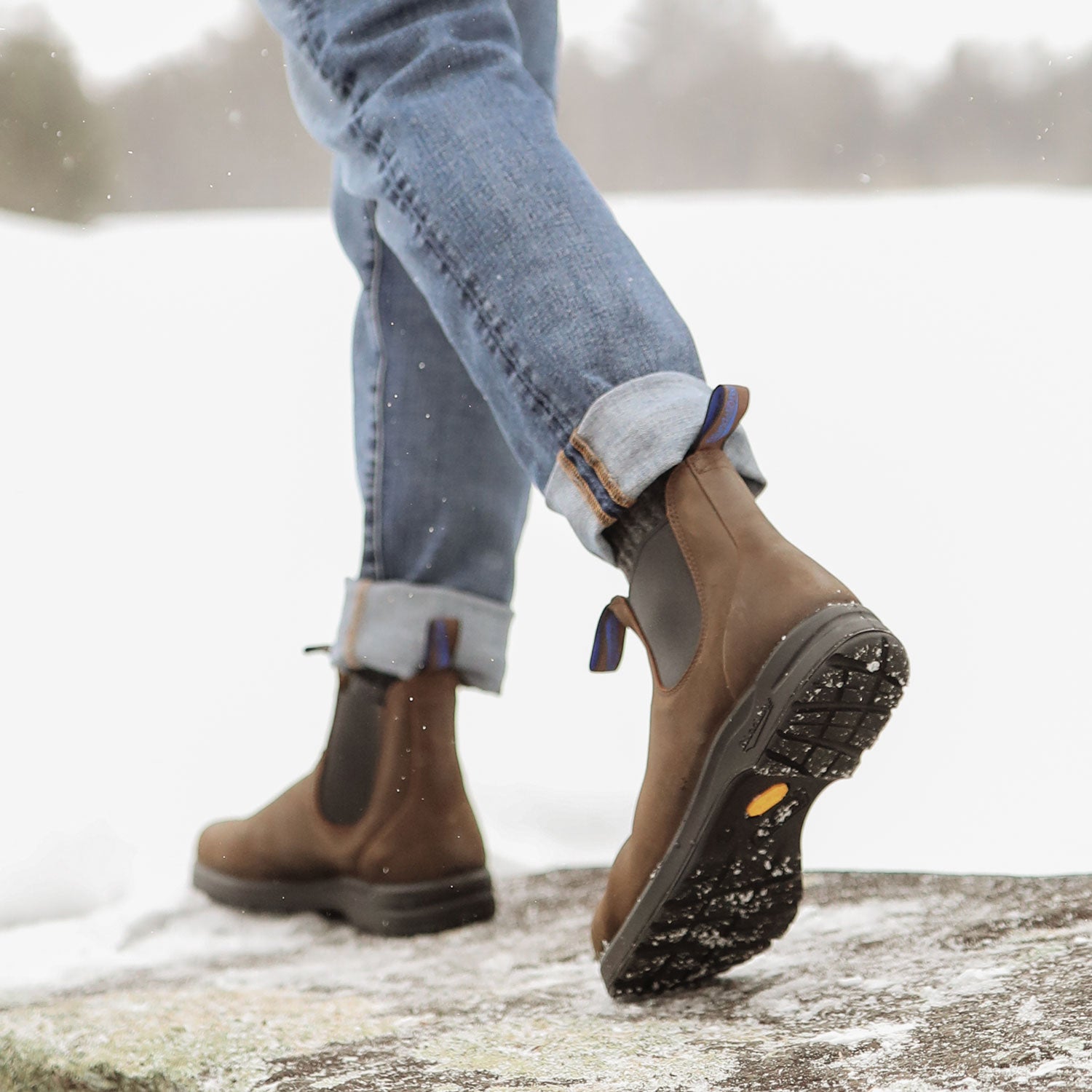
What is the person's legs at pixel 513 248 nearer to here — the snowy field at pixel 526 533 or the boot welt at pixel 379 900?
the boot welt at pixel 379 900

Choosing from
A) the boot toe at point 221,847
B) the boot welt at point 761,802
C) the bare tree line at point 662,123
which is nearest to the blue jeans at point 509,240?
the boot welt at point 761,802

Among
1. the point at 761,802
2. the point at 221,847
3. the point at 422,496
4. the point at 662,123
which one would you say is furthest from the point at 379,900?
the point at 662,123

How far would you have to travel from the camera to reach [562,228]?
2.08 feet

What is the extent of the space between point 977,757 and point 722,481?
71 cm

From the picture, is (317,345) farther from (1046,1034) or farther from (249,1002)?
(1046,1034)

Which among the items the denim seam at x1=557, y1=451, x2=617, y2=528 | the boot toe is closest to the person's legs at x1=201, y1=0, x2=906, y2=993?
the denim seam at x1=557, y1=451, x2=617, y2=528

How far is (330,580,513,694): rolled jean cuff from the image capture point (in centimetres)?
92

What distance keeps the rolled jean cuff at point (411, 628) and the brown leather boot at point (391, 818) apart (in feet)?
0.03

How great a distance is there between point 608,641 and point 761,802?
0.13 metres

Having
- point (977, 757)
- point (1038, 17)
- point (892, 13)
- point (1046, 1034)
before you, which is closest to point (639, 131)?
point (892, 13)

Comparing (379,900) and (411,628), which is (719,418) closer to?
(411,628)

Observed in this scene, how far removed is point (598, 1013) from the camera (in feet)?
2.16

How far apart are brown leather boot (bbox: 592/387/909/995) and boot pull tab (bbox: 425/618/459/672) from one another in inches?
10.9

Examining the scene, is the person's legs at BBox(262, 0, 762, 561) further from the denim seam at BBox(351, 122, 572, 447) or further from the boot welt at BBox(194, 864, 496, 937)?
the boot welt at BBox(194, 864, 496, 937)
